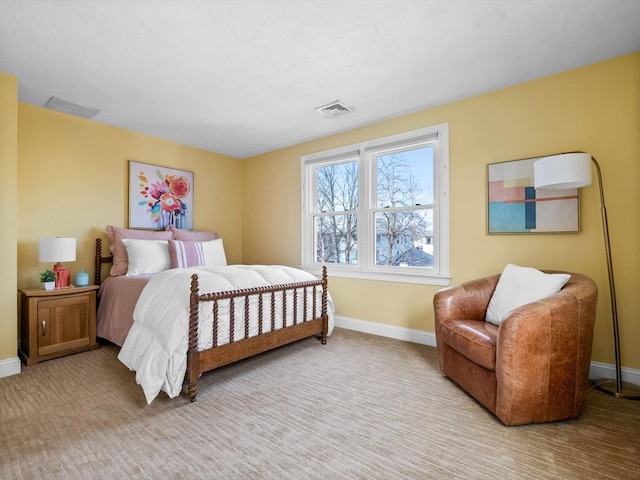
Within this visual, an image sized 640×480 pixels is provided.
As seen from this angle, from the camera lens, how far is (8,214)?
2.56m

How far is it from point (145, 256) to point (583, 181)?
13.1ft

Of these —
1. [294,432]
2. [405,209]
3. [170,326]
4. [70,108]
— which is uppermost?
[70,108]

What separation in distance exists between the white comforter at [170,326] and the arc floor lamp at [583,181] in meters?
2.30

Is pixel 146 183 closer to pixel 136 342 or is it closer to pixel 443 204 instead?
pixel 136 342

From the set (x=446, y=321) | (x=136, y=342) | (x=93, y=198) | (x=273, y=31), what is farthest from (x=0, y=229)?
(x=446, y=321)

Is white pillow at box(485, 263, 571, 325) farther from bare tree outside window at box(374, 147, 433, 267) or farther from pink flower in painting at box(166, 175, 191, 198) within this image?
pink flower in painting at box(166, 175, 191, 198)

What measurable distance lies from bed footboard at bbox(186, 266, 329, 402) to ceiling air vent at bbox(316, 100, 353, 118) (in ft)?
5.79

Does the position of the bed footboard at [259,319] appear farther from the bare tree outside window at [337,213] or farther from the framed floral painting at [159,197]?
the framed floral painting at [159,197]

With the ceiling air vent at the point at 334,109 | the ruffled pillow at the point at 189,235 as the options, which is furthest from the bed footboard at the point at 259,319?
the ruffled pillow at the point at 189,235

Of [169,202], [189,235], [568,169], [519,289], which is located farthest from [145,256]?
[568,169]

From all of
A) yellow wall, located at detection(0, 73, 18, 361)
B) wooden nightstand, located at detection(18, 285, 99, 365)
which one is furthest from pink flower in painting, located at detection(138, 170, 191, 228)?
yellow wall, located at detection(0, 73, 18, 361)

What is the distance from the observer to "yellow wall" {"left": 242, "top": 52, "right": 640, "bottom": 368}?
7.79 ft

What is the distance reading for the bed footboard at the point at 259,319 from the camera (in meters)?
2.20

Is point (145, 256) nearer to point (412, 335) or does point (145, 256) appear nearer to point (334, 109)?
point (334, 109)
